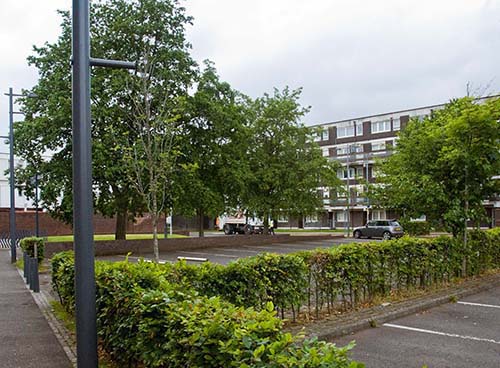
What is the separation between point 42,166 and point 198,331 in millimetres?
22128

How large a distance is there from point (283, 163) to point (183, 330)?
1209 inches

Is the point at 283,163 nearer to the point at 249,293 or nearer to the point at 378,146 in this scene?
the point at 249,293

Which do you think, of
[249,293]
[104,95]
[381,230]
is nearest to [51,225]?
[104,95]

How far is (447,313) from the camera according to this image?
8781 mm

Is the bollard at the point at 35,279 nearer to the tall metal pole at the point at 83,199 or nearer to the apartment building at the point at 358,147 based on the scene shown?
the tall metal pole at the point at 83,199

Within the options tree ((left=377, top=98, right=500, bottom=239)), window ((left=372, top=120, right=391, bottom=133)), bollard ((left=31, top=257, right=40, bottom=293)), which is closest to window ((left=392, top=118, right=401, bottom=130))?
window ((left=372, top=120, right=391, bottom=133))

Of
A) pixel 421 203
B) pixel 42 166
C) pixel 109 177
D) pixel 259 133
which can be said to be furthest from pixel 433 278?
pixel 259 133

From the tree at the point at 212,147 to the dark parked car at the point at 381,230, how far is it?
52.2 ft

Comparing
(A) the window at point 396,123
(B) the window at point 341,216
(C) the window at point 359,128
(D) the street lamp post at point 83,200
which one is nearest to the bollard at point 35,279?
(D) the street lamp post at point 83,200

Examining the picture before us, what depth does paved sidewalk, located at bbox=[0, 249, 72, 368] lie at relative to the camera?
620cm

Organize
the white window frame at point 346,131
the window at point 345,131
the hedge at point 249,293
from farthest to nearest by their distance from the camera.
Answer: the window at point 345,131 < the white window frame at point 346,131 < the hedge at point 249,293

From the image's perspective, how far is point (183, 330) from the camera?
374cm

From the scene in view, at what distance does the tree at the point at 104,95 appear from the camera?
2244 centimetres

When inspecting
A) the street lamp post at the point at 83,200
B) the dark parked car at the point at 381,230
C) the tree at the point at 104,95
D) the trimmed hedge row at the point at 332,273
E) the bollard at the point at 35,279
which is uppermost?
the tree at the point at 104,95
